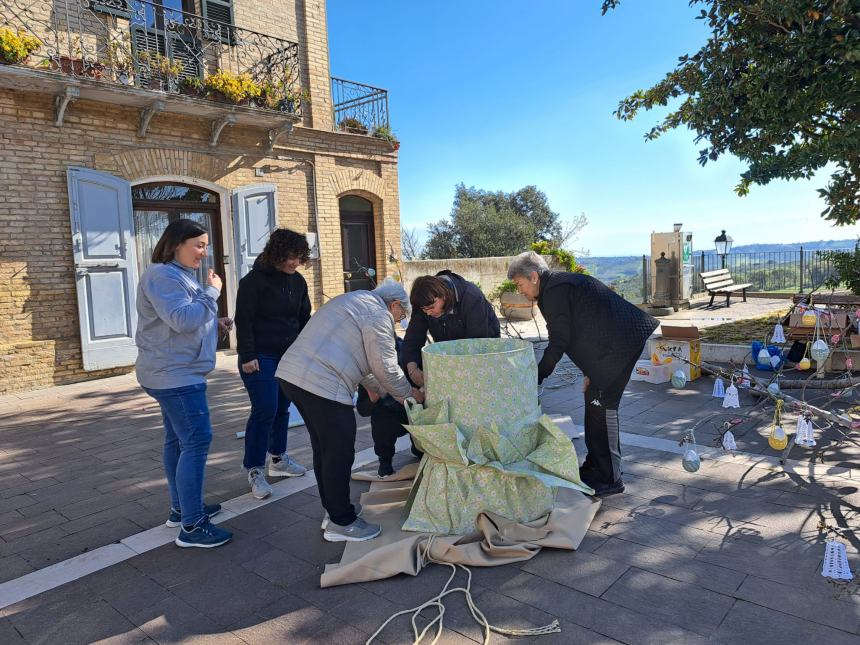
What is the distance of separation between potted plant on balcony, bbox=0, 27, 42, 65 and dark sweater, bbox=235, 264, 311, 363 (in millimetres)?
5925

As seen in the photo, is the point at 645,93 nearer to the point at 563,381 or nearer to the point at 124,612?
the point at 563,381

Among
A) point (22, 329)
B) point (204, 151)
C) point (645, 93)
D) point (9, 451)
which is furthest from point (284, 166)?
point (9, 451)

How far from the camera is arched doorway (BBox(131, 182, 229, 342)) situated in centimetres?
923

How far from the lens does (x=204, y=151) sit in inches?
379

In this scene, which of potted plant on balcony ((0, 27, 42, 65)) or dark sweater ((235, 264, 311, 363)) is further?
potted plant on balcony ((0, 27, 42, 65))

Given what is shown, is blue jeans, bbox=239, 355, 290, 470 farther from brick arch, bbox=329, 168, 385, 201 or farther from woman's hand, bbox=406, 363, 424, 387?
brick arch, bbox=329, 168, 385, 201

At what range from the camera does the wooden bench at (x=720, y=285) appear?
15.5 m

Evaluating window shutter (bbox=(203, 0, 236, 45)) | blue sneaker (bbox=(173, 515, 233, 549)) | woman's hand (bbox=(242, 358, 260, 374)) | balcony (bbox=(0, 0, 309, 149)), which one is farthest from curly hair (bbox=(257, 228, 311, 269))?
window shutter (bbox=(203, 0, 236, 45))

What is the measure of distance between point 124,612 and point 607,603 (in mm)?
2152

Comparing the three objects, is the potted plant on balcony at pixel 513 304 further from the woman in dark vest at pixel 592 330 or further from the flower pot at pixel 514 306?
the woman in dark vest at pixel 592 330

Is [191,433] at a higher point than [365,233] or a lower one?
lower

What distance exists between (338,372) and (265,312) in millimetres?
1084

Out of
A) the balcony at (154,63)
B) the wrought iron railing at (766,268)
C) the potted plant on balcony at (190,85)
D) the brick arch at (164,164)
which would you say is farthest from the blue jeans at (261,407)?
the wrought iron railing at (766,268)

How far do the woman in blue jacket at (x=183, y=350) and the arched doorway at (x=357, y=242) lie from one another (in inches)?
346
